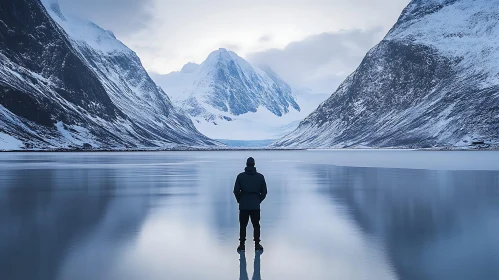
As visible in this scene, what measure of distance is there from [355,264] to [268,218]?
401 inches

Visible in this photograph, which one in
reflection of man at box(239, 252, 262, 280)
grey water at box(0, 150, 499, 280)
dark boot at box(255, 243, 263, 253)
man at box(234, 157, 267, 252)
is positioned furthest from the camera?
man at box(234, 157, 267, 252)

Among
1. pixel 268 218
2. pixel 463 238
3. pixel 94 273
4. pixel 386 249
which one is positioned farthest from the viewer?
pixel 268 218

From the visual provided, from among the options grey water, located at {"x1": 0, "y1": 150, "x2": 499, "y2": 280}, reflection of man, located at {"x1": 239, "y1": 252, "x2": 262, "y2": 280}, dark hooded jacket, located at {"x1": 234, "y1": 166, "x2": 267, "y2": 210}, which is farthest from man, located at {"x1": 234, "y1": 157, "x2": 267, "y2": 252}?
reflection of man, located at {"x1": 239, "y1": 252, "x2": 262, "y2": 280}

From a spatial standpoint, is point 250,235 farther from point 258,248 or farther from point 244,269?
point 244,269

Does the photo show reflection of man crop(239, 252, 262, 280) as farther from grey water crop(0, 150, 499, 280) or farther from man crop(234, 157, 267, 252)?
man crop(234, 157, 267, 252)

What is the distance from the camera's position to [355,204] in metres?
29.6

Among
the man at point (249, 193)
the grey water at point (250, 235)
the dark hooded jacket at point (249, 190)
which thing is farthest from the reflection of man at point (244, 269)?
the dark hooded jacket at point (249, 190)

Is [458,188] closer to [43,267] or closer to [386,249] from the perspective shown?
[386,249]

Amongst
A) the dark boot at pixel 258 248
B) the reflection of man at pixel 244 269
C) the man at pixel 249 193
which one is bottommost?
the reflection of man at pixel 244 269

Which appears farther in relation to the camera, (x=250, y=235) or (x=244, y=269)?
(x=250, y=235)

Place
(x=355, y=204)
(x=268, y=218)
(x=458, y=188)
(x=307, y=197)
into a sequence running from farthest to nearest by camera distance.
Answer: (x=458, y=188), (x=307, y=197), (x=355, y=204), (x=268, y=218)

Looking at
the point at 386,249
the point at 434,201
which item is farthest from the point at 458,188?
the point at 386,249

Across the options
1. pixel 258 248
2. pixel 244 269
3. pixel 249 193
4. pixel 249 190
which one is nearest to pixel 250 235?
pixel 258 248

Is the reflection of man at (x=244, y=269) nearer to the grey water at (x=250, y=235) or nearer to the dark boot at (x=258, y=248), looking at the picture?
the grey water at (x=250, y=235)
